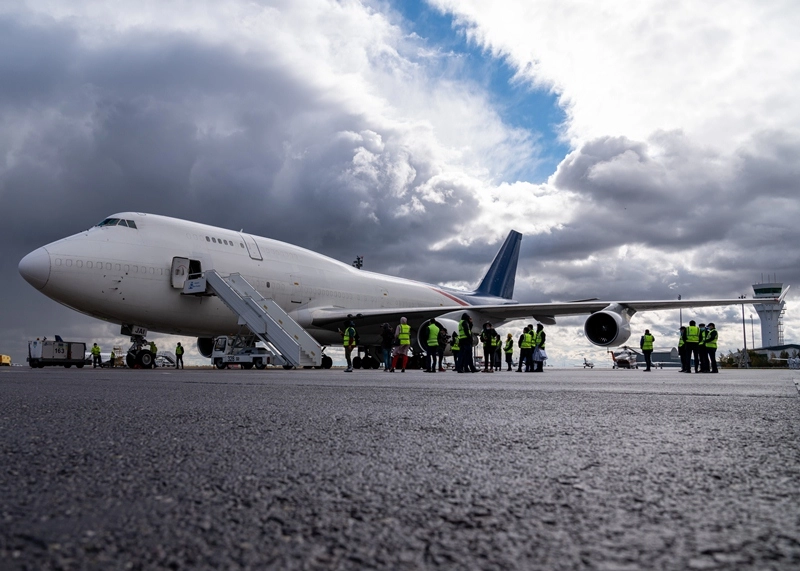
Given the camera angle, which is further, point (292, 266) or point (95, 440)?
point (292, 266)

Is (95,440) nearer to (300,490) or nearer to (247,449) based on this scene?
(247,449)

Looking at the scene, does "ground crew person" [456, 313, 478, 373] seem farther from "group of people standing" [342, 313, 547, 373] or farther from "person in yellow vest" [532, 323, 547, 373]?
"person in yellow vest" [532, 323, 547, 373]

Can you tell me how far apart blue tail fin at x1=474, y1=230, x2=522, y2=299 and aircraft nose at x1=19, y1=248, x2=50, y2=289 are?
793 inches

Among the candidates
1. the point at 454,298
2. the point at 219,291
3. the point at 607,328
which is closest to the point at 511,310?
the point at 607,328

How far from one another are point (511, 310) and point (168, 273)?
35.2ft

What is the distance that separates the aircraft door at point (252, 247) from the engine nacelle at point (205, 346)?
405cm

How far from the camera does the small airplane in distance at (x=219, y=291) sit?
14.1 m

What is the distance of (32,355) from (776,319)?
411 feet

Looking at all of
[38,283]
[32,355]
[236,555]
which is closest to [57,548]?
[236,555]

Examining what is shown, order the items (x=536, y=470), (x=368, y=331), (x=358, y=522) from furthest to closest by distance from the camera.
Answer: (x=368, y=331) → (x=536, y=470) → (x=358, y=522)

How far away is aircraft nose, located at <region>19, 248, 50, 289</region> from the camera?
13.5 metres

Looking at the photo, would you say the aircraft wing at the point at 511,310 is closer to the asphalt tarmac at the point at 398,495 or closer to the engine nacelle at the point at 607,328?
the engine nacelle at the point at 607,328

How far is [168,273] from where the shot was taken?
15.2m

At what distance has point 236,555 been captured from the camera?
944 mm
